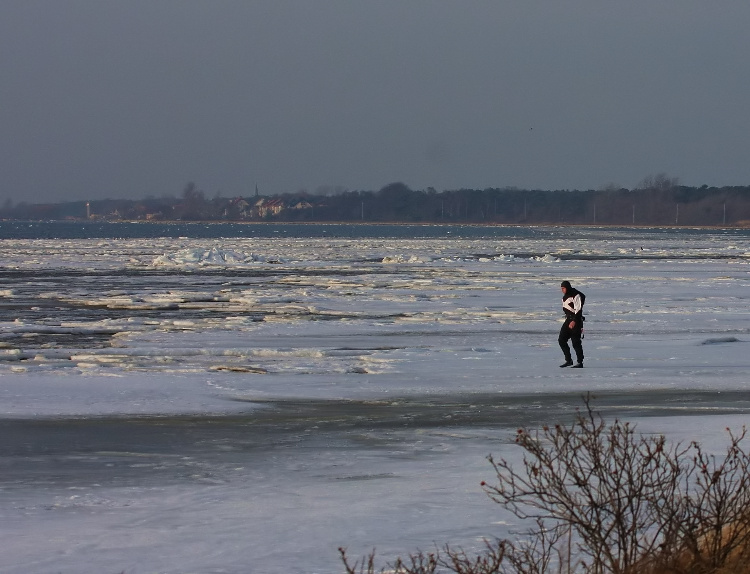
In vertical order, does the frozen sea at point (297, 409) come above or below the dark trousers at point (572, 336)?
below

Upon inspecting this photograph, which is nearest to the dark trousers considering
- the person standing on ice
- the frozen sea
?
the person standing on ice

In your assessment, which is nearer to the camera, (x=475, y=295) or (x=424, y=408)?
(x=424, y=408)

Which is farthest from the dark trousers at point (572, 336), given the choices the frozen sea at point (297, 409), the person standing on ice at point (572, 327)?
the frozen sea at point (297, 409)

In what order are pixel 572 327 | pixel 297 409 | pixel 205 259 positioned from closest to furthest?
pixel 297 409 → pixel 572 327 → pixel 205 259

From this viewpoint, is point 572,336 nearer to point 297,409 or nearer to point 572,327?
point 572,327

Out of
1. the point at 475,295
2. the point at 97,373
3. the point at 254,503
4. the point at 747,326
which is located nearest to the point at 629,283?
the point at 475,295

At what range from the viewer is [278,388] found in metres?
12.7

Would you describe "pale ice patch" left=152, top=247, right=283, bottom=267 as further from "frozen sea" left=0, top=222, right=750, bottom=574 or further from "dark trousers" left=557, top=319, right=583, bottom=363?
"dark trousers" left=557, top=319, right=583, bottom=363

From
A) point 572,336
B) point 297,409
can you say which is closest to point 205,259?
point 572,336

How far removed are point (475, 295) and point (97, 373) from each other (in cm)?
1550

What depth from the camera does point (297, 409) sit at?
1134cm

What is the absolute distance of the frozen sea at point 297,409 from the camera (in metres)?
6.60

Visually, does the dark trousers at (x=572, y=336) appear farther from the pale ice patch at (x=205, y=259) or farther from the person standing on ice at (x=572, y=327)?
the pale ice patch at (x=205, y=259)

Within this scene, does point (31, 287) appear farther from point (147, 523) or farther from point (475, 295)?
point (147, 523)
